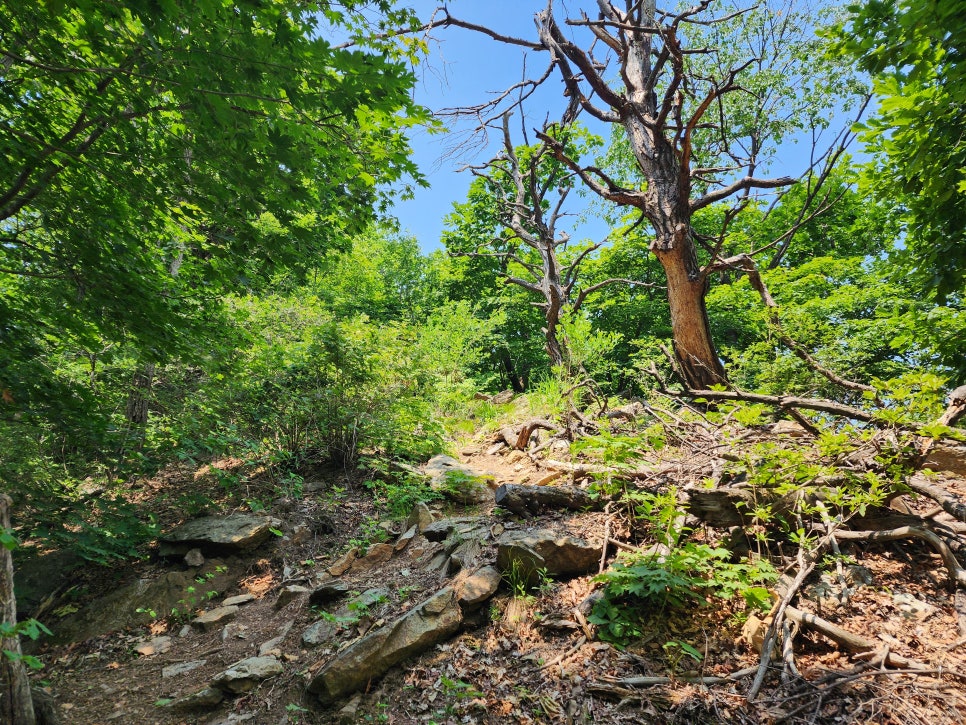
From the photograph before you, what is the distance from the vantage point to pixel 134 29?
10.0 feet

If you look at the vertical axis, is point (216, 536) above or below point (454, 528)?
above

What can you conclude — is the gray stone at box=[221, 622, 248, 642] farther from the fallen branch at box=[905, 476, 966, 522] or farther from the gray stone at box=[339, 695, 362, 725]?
the fallen branch at box=[905, 476, 966, 522]

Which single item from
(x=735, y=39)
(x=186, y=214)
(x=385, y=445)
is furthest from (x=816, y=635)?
(x=735, y=39)

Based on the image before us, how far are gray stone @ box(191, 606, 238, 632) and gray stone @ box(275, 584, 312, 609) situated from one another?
17.3 inches

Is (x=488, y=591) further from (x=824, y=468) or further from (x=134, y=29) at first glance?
(x=134, y=29)

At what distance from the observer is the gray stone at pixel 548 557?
2.96 m

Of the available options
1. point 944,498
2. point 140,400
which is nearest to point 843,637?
point 944,498

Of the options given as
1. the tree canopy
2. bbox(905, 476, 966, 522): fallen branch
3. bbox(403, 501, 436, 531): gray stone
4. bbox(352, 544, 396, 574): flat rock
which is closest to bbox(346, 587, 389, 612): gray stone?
bbox(352, 544, 396, 574): flat rock

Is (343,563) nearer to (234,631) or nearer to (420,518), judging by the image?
(420,518)

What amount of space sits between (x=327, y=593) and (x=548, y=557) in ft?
6.53

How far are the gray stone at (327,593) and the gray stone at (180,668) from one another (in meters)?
0.86

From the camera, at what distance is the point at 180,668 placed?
10.9 feet

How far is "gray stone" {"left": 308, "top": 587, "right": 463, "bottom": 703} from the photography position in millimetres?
2520

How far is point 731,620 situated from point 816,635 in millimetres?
361
